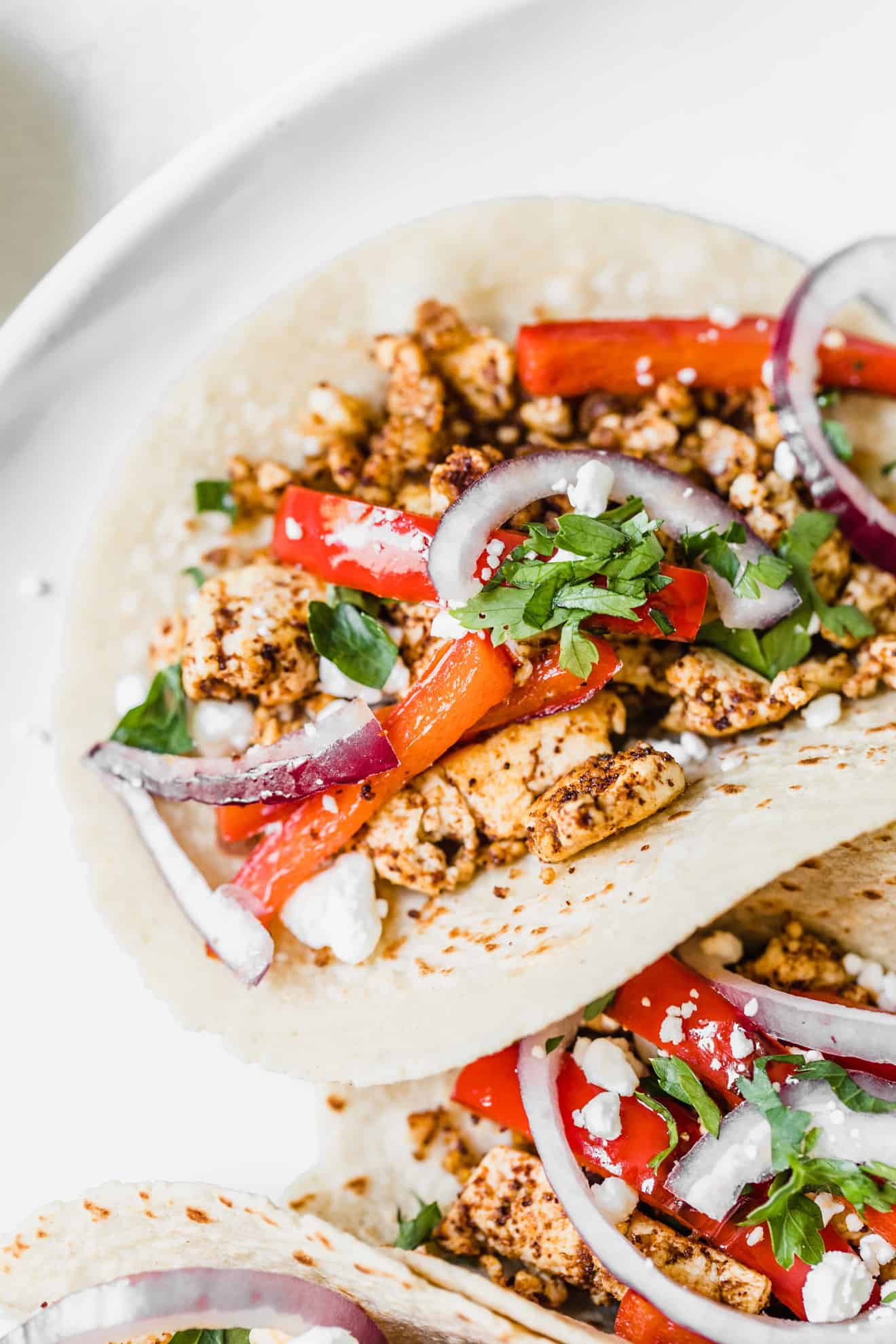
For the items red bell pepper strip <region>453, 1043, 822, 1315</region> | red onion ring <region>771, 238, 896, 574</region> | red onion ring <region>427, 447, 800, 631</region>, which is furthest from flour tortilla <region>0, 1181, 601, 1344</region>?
red onion ring <region>771, 238, 896, 574</region>

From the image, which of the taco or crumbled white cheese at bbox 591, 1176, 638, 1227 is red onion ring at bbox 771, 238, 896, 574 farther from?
crumbled white cheese at bbox 591, 1176, 638, 1227

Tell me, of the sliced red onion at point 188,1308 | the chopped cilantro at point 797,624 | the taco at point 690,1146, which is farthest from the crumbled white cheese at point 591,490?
the sliced red onion at point 188,1308

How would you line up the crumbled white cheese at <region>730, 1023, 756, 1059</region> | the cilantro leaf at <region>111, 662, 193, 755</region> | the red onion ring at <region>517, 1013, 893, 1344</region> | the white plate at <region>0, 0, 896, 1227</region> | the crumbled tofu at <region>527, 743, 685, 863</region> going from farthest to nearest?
1. the white plate at <region>0, 0, 896, 1227</region>
2. the cilantro leaf at <region>111, 662, 193, 755</region>
3. the crumbled white cheese at <region>730, 1023, 756, 1059</region>
4. the red onion ring at <region>517, 1013, 893, 1344</region>
5. the crumbled tofu at <region>527, 743, 685, 863</region>

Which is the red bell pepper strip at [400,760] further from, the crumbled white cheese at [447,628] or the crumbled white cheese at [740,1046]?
the crumbled white cheese at [740,1046]

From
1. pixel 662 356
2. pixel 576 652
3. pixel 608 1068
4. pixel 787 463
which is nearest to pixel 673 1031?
pixel 608 1068

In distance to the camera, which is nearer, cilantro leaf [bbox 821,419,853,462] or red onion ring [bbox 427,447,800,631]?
red onion ring [bbox 427,447,800,631]

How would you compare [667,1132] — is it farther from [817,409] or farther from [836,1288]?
[817,409]

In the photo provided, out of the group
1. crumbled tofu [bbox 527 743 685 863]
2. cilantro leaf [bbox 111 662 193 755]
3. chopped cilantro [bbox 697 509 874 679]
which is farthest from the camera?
cilantro leaf [bbox 111 662 193 755]

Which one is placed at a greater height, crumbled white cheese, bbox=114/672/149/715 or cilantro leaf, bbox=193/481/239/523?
cilantro leaf, bbox=193/481/239/523
